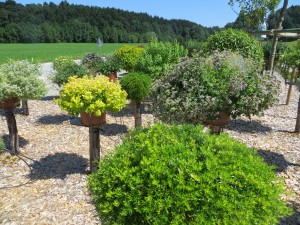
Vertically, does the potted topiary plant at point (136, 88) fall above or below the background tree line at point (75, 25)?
below

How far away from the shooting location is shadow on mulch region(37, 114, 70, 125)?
820 centimetres

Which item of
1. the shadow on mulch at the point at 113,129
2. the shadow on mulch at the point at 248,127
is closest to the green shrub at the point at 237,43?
the shadow on mulch at the point at 248,127

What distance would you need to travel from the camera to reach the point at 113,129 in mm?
7812

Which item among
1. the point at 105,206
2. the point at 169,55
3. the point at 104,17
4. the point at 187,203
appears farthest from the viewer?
the point at 104,17

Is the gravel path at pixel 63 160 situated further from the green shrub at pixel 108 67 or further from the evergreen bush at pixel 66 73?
the green shrub at pixel 108 67

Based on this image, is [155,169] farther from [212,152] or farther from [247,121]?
[247,121]

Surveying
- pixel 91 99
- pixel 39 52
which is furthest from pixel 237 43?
pixel 39 52

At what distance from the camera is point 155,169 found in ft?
7.38

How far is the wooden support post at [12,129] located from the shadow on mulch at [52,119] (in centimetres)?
203

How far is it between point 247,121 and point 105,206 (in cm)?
691

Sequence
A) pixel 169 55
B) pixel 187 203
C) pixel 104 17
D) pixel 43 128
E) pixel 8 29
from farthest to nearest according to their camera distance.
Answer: pixel 104 17
pixel 8 29
pixel 169 55
pixel 43 128
pixel 187 203

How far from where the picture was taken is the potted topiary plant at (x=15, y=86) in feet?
18.0

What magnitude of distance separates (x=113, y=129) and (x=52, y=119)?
2.01 meters

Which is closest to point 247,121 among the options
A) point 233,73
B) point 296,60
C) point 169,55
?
point 296,60
